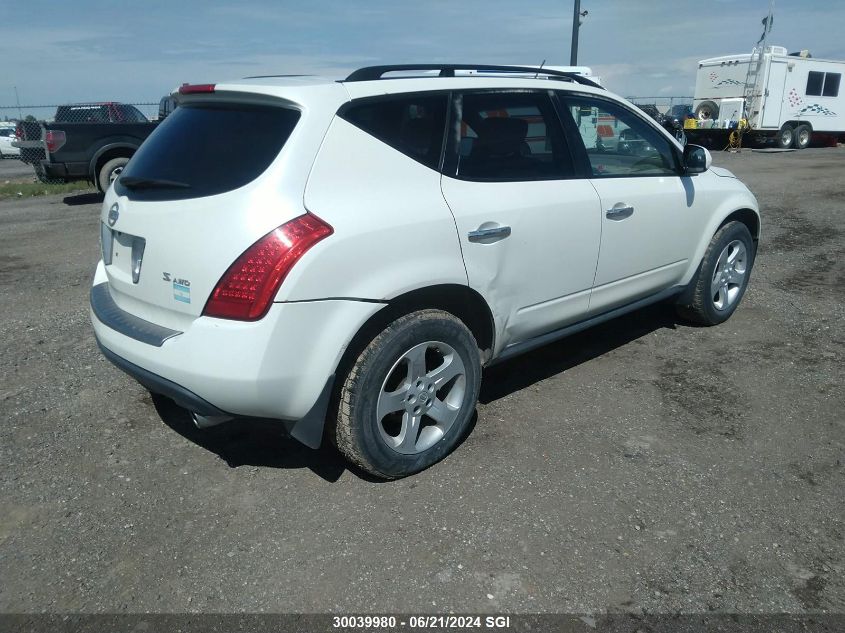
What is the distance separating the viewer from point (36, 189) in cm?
1438

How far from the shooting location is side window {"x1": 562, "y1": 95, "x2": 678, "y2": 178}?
3.85 metres

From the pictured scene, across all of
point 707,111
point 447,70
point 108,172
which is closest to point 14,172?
point 108,172

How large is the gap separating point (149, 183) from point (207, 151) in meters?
0.32

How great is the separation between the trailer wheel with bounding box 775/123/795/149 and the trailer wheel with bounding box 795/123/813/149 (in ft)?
0.95

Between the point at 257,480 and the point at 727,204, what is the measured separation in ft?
11.9

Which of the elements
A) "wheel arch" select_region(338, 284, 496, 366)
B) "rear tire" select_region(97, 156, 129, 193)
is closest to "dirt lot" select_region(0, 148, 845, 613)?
"wheel arch" select_region(338, 284, 496, 366)

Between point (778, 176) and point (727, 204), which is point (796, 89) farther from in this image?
point (727, 204)

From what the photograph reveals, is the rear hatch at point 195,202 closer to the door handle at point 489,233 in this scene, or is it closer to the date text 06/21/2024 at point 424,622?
the door handle at point 489,233

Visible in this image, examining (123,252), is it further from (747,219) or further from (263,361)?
(747,219)

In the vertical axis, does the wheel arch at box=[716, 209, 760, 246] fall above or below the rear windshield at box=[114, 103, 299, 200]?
below

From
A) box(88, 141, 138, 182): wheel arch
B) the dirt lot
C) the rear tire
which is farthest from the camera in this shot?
the rear tire

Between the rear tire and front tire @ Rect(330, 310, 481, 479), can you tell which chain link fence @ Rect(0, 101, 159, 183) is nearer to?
the rear tire

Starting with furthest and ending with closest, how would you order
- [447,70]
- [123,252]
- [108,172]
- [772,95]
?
[772,95], [108,172], [447,70], [123,252]

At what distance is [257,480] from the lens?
3131mm
